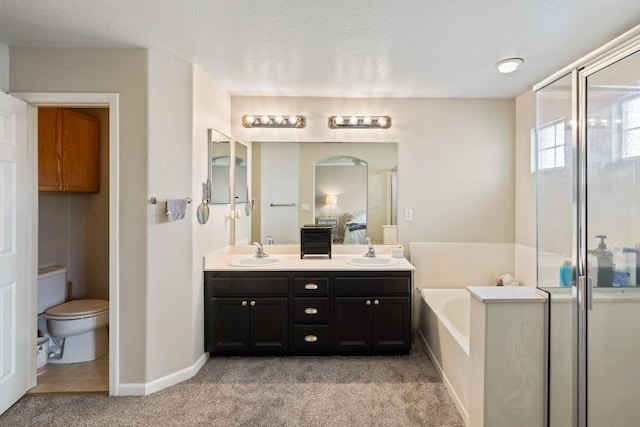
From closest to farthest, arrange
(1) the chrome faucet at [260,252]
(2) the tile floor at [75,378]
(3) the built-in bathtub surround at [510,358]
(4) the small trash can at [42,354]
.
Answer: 1. (3) the built-in bathtub surround at [510,358]
2. (2) the tile floor at [75,378]
3. (4) the small trash can at [42,354]
4. (1) the chrome faucet at [260,252]

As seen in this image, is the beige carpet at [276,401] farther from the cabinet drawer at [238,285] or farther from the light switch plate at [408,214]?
the light switch plate at [408,214]

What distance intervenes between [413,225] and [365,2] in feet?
7.09

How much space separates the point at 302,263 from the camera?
117 inches

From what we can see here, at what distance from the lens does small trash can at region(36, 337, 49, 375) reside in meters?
2.57

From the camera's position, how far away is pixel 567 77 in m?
1.63

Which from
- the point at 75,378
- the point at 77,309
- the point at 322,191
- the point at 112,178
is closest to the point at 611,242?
the point at 322,191

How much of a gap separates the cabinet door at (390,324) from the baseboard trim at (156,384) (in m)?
1.48

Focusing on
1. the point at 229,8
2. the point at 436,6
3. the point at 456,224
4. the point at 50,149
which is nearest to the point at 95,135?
the point at 50,149

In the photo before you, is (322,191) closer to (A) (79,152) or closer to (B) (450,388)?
(B) (450,388)

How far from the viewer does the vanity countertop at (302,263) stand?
2809 mm

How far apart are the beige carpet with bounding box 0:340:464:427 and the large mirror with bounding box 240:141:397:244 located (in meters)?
1.22

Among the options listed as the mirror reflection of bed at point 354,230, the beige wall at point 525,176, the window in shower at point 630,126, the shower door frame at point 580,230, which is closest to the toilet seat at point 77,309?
the mirror reflection of bed at point 354,230

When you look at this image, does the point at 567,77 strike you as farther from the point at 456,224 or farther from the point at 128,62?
the point at 128,62

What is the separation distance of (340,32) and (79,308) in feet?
9.79
